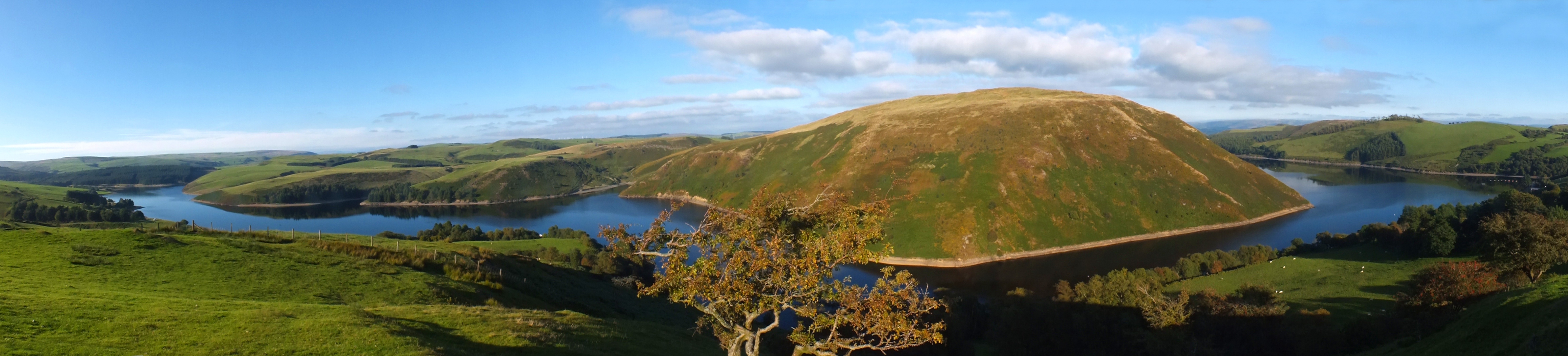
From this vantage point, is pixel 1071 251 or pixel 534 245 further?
pixel 1071 251

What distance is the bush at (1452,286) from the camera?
35781mm

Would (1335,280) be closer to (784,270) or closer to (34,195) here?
(784,270)

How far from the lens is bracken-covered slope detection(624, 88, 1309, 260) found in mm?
115250

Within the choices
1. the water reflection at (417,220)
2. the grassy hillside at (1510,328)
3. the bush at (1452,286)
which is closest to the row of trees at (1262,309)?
the bush at (1452,286)

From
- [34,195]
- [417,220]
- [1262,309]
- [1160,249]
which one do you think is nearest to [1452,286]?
[1262,309]

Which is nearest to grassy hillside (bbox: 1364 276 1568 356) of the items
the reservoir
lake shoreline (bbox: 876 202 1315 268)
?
the reservoir

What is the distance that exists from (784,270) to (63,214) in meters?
212

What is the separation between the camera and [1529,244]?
136ft

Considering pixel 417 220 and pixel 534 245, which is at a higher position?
pixel 534 245

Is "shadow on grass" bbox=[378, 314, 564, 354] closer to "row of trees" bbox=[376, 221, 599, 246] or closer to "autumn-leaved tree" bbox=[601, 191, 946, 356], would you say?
"autumn-leaved tree" bbox=[601, 191, 946, 356]

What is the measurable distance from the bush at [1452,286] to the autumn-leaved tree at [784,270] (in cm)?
3945

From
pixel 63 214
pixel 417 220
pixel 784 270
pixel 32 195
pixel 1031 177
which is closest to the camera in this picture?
pixel 784 270

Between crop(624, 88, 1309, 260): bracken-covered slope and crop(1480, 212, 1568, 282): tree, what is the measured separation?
209ft

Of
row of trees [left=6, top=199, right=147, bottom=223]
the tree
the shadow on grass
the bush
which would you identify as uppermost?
the shadow on grass
